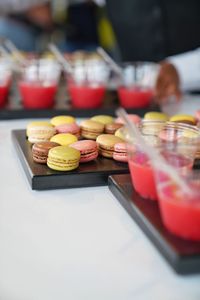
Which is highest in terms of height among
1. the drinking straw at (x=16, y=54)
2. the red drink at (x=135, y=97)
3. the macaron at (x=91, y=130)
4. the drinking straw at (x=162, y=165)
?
the drinking straw at (x=16, y=54)

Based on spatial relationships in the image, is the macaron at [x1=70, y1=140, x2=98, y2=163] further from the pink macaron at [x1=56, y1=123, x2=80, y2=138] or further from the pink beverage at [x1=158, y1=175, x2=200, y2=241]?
the pink beverage at [x1=158, y1=175, x2=200, y2=241]

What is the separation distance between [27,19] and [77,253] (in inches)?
127

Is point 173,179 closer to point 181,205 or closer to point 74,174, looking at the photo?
point 181,205

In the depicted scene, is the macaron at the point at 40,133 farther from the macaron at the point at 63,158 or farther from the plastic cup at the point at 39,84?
the plastic cup at the point at 39,84

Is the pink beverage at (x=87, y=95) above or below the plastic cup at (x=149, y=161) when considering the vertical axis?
below

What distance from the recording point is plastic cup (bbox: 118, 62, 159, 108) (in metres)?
1.53

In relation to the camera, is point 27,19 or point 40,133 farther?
point 27,19

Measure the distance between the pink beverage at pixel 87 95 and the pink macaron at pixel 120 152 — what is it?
22.2 inches

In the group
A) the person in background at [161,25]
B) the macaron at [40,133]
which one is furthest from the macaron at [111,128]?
the person in background at [161,25]

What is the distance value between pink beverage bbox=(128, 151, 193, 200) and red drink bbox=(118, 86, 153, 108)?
737 millimetres

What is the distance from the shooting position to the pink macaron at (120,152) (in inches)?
37.5

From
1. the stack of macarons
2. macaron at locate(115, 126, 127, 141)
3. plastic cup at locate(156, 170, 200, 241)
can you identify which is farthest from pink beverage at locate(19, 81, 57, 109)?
plastic cup at locate(156, 170, 200, 241)

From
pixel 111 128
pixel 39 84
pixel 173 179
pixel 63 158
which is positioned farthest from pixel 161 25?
pixel 173 179

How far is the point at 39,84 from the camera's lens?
1526 millimetres
